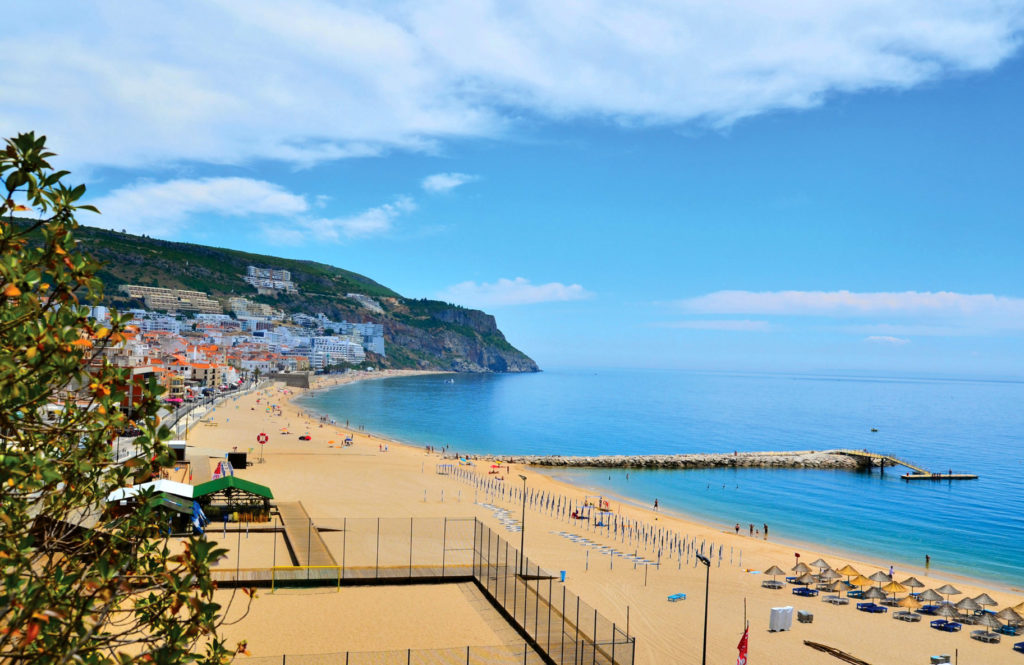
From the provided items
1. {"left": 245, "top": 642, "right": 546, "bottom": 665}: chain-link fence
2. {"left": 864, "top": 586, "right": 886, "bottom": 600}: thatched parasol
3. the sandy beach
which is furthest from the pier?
{"left": 245, "top": 642, "right": 546, "bottom": 665}: chain-link fence

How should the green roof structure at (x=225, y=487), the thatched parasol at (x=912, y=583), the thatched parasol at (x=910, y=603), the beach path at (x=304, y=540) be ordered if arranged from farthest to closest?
the thatched parasol at (x=912, y=583), the green roof structure at (x=225, y=487), the thatched parasol at (x=910, y=603), the beach path at (x=304, y=540)

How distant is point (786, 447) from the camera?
98.3 meters

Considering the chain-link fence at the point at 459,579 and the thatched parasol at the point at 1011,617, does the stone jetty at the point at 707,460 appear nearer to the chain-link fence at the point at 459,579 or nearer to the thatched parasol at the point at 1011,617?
the chain-link fence at the point at 459,579

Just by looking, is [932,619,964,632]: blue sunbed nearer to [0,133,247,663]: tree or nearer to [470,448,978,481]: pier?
[0,133,247,663]: tree

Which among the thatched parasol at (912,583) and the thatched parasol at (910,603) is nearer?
the thatched parasol at (910,603)

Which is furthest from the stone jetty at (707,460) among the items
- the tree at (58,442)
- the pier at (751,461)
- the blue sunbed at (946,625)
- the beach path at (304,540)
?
the tree at (58,442)

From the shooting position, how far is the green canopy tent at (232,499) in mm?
32312

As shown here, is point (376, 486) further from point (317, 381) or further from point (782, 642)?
point (317, 381)

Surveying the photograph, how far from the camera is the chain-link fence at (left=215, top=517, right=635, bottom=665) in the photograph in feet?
59.5

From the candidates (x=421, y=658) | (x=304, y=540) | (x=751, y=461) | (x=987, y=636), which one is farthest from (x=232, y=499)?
(x=751, y=461)

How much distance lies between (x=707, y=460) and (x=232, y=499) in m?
61.1

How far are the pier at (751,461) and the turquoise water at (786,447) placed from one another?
263 centimetres

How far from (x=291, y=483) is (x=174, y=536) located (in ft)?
65.8

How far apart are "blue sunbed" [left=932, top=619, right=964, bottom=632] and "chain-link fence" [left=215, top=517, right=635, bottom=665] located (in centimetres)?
1318
